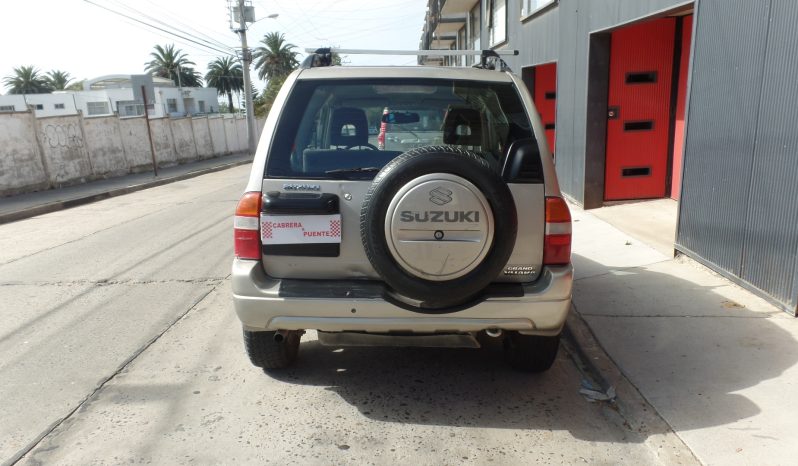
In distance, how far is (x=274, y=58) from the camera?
62.0 meters

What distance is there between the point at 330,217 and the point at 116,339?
260cm

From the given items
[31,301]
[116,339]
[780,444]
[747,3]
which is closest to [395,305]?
[780,444]

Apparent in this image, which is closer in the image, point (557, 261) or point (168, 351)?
point (557, 261)

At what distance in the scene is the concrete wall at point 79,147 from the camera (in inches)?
569

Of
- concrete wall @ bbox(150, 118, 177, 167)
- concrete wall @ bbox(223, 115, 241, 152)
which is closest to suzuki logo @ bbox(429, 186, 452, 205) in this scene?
concrete wall @ bbox(150, 118, 177, 167)

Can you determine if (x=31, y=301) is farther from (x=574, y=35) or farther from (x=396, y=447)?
(x=574, y=35)

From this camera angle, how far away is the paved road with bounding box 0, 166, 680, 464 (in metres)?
3.04

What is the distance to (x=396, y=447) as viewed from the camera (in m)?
3.04

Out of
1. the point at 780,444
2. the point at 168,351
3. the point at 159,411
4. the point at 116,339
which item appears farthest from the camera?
the point at 116,339

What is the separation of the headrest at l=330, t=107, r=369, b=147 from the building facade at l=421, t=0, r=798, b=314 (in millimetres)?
3165

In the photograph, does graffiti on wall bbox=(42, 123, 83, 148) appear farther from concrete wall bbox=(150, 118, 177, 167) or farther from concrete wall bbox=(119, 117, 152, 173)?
concrete wall bbox=(150, 118, 177, 167)

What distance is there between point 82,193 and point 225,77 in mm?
74107

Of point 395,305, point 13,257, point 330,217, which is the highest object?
point 330,217

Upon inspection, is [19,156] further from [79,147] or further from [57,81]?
[57,81]
